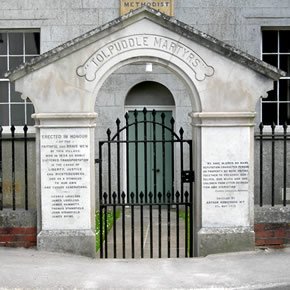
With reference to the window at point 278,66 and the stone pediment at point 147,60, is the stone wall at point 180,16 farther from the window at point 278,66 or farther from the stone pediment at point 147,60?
the stone pediment at point 147,60

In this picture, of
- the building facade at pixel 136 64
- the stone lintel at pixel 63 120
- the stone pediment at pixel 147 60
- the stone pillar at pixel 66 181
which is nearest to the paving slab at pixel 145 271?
the stone pillar at pixel 66 181

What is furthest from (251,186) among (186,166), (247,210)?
(186,166)

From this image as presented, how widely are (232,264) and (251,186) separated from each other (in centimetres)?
119

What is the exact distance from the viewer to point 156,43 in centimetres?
881

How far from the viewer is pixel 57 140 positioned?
347 inches

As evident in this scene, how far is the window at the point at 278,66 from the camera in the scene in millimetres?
15273

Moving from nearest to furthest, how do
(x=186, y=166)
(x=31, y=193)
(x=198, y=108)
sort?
(x=198, y=108) → (x=31, y=193) → (x=186, y=166)

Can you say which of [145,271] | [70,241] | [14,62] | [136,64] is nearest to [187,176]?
[145,271]

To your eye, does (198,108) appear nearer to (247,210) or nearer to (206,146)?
(206,146)

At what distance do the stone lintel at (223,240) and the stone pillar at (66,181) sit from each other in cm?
150

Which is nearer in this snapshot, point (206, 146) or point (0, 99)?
point (206, 146)

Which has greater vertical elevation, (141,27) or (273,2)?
(273,2)

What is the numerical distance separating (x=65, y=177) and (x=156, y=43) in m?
2.16

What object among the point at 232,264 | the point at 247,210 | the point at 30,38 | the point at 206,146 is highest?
the point at 30,38
